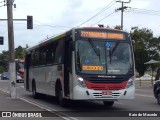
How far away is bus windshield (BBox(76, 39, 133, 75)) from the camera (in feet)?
54.1

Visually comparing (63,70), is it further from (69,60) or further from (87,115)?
(87,115)

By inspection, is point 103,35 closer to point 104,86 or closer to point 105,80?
point 105,80

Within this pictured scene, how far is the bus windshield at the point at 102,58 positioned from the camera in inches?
649

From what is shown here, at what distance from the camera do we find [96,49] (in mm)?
16641

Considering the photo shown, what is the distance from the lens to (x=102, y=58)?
16.6m

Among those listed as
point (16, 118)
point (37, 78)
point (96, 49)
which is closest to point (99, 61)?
point (96, 49)

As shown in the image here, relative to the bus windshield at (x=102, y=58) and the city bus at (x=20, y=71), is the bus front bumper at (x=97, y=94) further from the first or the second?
the city bus at (x=20, y=71)

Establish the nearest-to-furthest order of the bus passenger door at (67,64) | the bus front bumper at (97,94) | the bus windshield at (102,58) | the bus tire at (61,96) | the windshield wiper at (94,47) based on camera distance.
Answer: the bus front bumper at (97,94), the bus windshield at (102,58), the windshield wiper at (94,47), the bus passenger door at (67,64), the bus tire at (61,96)

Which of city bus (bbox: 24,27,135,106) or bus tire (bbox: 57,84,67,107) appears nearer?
city bus (bbox: 24,27,135,106)

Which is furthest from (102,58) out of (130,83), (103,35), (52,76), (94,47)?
(52,76)

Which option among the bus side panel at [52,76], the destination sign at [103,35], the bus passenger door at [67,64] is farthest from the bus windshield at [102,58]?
the bus side panel at [52,76]

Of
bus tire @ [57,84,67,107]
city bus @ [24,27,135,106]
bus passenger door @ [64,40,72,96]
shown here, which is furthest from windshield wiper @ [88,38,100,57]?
bus tire @ [57,84,67,107]

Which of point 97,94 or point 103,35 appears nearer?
point 97,94

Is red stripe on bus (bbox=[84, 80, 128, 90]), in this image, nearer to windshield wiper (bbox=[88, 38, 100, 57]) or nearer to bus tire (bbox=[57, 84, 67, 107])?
windshield wiper (bbox=[88, 38, 100, 57])
